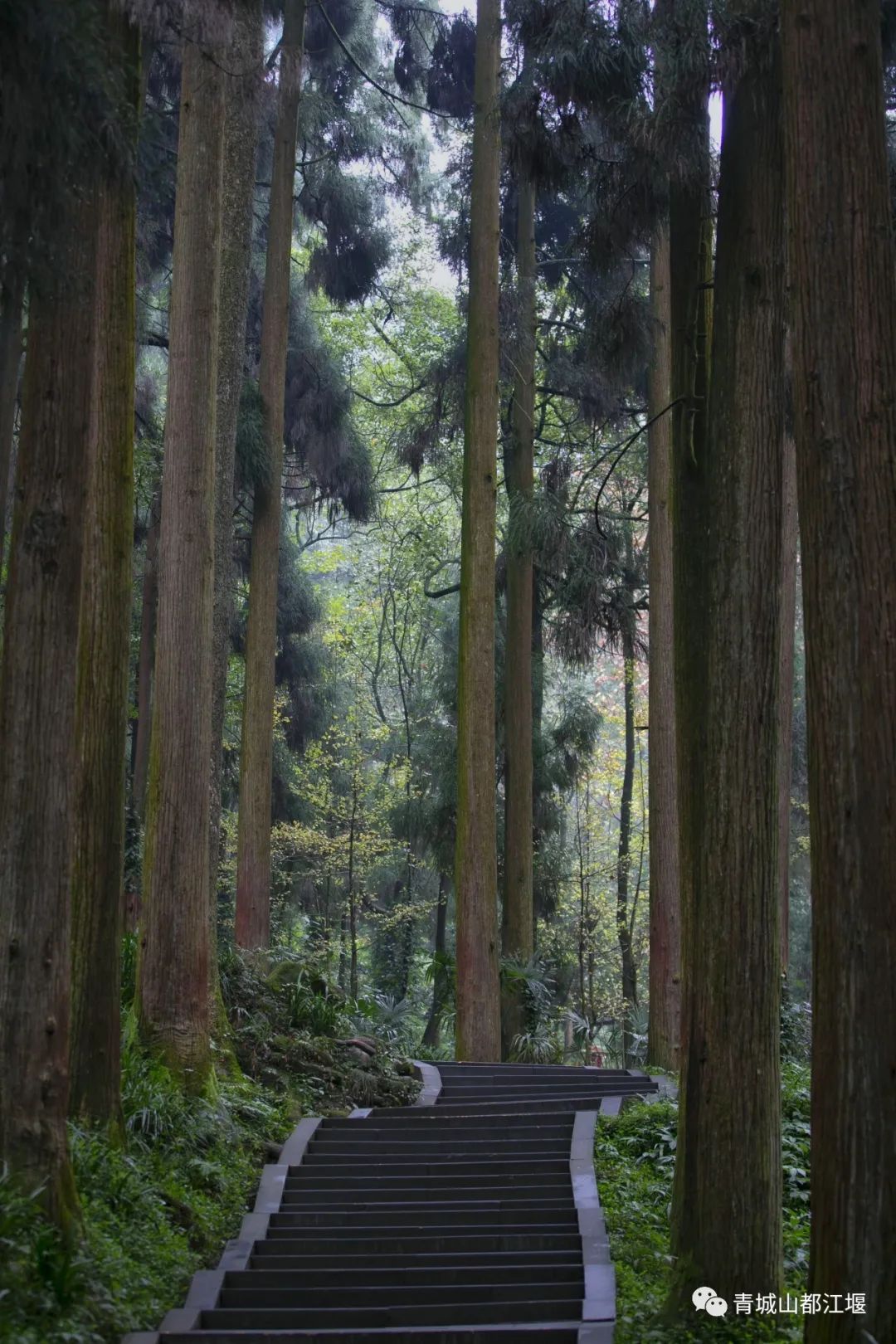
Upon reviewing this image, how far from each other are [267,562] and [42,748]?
10.9m

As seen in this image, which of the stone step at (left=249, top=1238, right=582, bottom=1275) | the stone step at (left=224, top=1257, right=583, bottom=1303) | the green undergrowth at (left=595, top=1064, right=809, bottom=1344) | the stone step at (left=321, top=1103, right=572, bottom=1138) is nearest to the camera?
the green undergrowth at (left=595, top=1064, right=809, bottom=1344)

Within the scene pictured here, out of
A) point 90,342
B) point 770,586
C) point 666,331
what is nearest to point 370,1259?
point 770,586

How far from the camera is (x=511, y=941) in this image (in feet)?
59.1

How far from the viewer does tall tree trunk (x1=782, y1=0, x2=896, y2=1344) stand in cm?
477

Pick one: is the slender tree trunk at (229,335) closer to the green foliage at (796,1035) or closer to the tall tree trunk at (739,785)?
the tall tree trunk at (739,785)

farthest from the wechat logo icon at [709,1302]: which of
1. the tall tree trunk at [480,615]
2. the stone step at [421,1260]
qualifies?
the tall tree trunk at [480,615]

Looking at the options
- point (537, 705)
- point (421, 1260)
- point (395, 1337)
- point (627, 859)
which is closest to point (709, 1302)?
point (395, 1337)

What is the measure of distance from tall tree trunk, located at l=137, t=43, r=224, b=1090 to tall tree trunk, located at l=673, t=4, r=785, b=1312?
13.6ft

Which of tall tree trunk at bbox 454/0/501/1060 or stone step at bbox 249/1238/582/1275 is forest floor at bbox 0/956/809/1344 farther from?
tall tree trunk at bbox 454/0/501/1060

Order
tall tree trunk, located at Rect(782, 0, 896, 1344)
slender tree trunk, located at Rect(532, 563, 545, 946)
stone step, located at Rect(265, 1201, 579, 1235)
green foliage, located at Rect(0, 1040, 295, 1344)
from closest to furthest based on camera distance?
tall tree trunk, located at Rect(782, 0, 896, 1344) → green foliage, located at Rect(0, 1040, 295, 1344) → stone step, located at Rect(265, 1201, 579, 1235) → slender tree trunk, located at Rect(532, 563, 545, 946)

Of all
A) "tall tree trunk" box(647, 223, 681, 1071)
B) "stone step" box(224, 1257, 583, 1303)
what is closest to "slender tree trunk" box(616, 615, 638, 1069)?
"tall tree trunk" box(647, 223, 681, 1071)

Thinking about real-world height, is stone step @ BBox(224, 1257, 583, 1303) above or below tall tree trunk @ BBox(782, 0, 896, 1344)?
below

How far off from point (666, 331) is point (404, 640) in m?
14.7

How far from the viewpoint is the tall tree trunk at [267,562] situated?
1638cm
